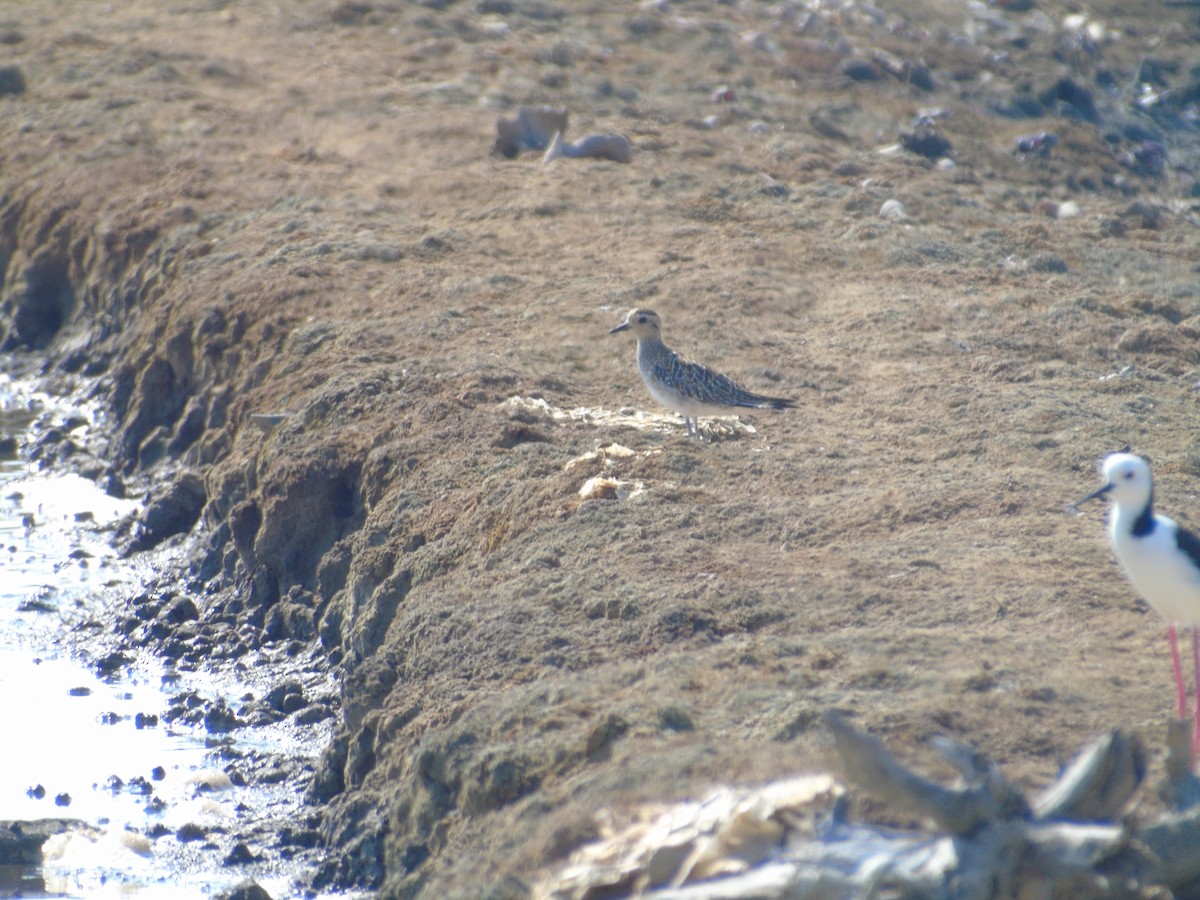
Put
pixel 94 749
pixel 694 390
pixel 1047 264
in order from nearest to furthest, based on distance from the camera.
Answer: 1. pixel 94 749
2. pixel 694 390
3. pixel 1047 264

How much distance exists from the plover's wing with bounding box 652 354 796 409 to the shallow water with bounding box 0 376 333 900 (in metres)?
2.67

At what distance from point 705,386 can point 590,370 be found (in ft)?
4.82

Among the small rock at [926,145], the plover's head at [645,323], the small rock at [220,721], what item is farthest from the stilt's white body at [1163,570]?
the small rock at [926,145]

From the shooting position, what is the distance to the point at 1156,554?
16.5 feet

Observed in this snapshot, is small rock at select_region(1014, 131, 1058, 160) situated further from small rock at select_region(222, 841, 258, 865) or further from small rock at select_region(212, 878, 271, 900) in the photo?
small rock at select_region(212, 878, 271, 900)

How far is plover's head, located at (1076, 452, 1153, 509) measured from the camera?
5188mm

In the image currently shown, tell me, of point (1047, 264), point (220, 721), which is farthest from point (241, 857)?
point (1047, 264)

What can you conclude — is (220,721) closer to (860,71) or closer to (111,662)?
(111,662)

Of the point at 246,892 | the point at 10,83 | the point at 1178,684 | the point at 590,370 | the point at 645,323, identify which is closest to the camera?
the point at 1178,684

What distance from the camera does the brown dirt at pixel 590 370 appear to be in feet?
18.4

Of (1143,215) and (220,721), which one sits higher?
(1143,215)

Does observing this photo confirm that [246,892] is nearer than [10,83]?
Yes

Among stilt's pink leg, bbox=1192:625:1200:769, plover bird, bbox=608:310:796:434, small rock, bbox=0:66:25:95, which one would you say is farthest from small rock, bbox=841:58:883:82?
stilt's pink leg, bbox=1192:625:1200:769

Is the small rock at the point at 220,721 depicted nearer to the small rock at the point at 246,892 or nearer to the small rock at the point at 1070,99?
the small rock at the point at 246,892
